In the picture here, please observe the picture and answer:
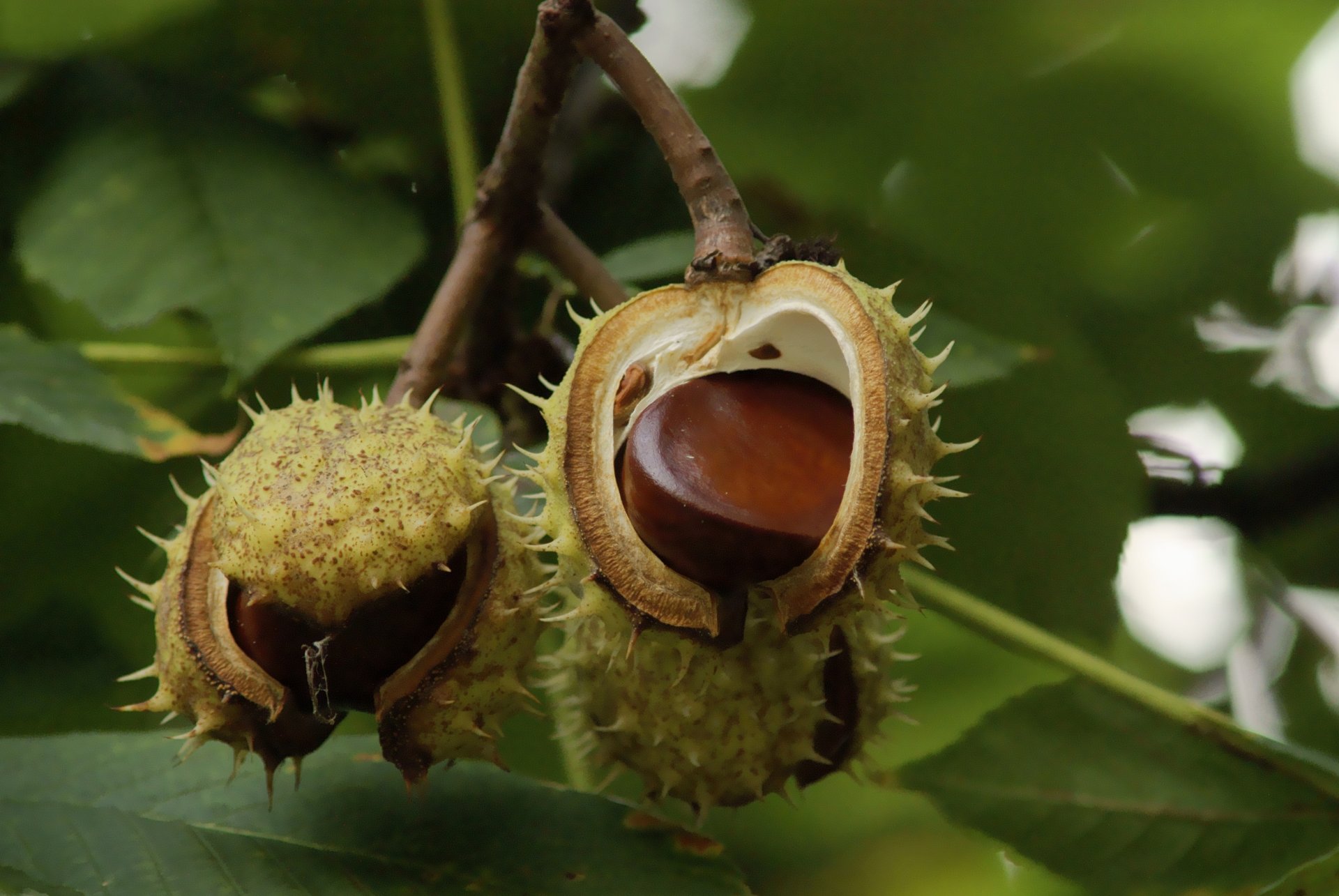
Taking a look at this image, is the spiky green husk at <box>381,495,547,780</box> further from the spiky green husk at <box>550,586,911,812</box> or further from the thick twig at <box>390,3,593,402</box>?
the thick twig at <box>390,3,593,402</box>

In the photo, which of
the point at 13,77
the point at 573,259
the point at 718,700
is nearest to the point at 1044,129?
the point at 573,259

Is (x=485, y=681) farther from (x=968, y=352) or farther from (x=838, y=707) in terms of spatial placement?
(x=968, y=352)

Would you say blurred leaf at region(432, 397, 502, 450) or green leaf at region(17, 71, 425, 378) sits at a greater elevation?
green leaf at region(17, 71, 425, 378)

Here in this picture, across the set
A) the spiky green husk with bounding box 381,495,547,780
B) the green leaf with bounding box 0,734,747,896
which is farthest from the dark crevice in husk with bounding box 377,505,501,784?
the green leaf with bounding box 0,734,747,896

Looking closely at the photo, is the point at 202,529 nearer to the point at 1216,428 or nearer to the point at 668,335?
the point at 668,335

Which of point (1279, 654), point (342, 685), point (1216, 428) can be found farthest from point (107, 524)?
point (1279, 654)

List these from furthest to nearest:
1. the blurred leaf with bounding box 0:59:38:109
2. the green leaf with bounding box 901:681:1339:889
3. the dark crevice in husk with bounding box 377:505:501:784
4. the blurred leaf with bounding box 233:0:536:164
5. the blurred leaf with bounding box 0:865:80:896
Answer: the blurred leaf with bounding box 233:0:536:164, the blurred leaf with bounding box 0:59:38:109, the green leaf with bounding box 901:681:1339:889, the dark crevice in husk with bounding box 377:505:501:784, the blurred leaf with bounding box 0:865:80:896

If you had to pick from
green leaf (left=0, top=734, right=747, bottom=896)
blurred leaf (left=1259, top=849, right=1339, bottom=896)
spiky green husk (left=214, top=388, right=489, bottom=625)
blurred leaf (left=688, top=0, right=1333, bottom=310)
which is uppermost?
blurred leaf (left=688, top=0, right=1333, bottom=310)
